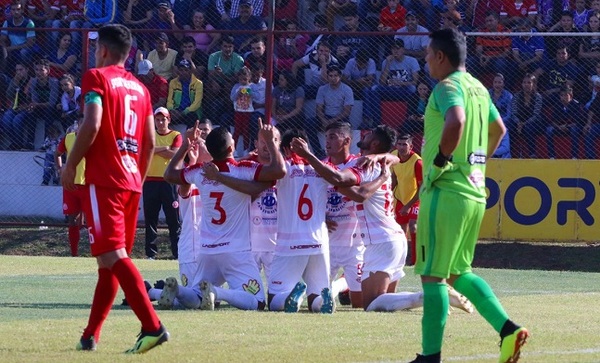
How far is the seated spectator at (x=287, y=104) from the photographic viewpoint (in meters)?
20.4

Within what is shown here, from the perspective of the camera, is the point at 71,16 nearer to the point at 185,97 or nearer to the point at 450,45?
the point at 185,97

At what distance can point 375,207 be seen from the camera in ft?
38.1

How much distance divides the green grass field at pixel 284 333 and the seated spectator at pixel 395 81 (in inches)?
295

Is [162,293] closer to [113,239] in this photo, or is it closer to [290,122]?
[113,239]

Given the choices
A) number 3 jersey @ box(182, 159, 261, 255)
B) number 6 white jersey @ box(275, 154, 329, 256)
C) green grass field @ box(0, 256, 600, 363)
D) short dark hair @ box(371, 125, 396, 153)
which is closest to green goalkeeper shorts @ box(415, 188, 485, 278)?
green grass field @ box(0, 256, 600, 363)

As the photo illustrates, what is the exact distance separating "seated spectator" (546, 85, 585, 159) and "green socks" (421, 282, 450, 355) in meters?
13.2

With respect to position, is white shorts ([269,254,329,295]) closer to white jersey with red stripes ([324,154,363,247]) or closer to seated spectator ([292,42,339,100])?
white jersey with red stripes ([324,154,363,247])

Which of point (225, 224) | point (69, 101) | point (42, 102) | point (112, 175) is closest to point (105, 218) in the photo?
point (112, 175)

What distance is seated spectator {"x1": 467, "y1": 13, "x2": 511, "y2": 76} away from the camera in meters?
20.2

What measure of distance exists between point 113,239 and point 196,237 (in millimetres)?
4592

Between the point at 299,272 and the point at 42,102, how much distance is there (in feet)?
37.9

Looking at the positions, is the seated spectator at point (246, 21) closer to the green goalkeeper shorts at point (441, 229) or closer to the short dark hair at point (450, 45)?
the short dark hair at point (450, 45)

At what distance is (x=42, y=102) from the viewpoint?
21.5 meters

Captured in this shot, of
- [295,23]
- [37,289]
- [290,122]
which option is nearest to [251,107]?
[290,122]
